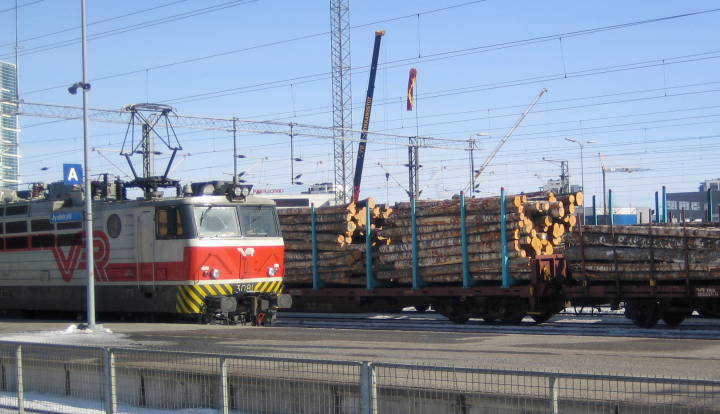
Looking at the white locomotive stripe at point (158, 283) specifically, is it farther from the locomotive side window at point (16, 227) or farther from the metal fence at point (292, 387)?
the metal fence at point (292, 387)

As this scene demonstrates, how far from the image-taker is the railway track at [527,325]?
55.8 feet

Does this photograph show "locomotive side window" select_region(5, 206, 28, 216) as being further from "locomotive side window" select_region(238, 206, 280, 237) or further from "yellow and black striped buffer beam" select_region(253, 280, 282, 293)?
"yellow and black striped buffer beam" select_region(253, 280, 282, 293)

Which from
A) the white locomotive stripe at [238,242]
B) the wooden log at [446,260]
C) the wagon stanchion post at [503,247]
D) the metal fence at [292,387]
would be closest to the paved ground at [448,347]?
the metal fence at [292,387]

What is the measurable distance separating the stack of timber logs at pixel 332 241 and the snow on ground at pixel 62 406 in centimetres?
1314

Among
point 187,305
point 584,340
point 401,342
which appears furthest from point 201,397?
point 187,305

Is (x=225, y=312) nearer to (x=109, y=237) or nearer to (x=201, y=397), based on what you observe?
(x=109, y=237)

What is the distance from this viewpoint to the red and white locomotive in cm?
Answer: 1770

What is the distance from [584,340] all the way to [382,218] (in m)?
11.4

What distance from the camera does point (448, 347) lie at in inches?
446

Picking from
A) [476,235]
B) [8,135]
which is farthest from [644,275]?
[8,135]

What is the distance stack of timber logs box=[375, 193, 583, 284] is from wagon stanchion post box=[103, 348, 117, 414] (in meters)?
12.4

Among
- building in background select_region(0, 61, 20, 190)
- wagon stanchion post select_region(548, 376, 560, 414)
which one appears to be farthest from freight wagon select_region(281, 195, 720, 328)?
wagon stanchion post select_region(548, 376, 560, 414)

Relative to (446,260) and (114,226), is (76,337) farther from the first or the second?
(446,260)

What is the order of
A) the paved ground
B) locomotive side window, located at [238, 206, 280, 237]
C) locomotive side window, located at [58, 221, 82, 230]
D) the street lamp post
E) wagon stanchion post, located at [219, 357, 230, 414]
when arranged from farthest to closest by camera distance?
locomotive side window, located at [58, 221, 82, 230] → locomotive side window, located at [238, 206, 280, 237] → the street lamp post → the paved ground → wagon stanchion post, located at [219, 357, 230, 414]
